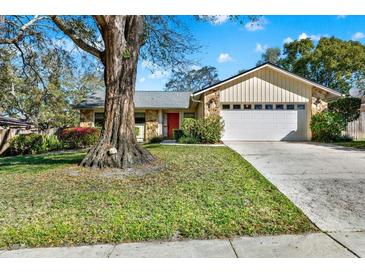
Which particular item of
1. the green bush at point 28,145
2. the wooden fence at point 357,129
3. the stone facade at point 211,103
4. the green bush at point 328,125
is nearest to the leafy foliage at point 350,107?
the wooden fence at point 357,129

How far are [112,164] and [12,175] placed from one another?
8.25 ft

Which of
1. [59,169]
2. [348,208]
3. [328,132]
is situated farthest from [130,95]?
[328,132]

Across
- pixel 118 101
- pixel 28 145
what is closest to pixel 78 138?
pixel 28 145

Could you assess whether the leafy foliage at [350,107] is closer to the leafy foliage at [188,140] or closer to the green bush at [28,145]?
the leafy foliage at [188,140]

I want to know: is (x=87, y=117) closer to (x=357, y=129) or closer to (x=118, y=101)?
(x=118, y=101)

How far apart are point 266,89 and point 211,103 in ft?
10.1

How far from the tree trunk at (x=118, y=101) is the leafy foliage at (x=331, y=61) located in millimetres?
25611

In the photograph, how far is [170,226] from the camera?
3.71 metres

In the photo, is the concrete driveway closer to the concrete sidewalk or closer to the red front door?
the concrete sidewalk

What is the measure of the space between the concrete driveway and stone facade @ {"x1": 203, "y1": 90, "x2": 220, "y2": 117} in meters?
6.70

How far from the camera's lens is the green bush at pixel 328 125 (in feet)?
47.4

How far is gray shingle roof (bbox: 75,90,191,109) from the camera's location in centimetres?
2081

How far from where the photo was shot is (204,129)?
14500mm
